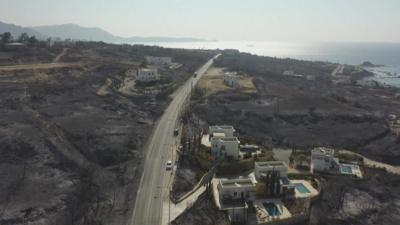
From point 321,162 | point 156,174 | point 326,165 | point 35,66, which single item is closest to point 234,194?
point 156,174

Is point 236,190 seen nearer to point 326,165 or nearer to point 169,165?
point 169,165

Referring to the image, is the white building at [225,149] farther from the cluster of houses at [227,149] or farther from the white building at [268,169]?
the white building at [268,169]

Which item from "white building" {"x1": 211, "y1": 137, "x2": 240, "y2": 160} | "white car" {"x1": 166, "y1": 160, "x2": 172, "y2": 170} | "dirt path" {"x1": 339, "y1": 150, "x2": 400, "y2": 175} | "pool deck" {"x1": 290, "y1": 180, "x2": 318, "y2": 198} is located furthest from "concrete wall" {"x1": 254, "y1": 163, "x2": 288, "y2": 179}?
"dirt path" {"x1": 339, "y1": 150, "x2": 400, "y2": 175}

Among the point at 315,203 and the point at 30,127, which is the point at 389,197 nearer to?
the point at 315,203

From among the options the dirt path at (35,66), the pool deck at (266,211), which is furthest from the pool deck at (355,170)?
the dirt path at (35,66)

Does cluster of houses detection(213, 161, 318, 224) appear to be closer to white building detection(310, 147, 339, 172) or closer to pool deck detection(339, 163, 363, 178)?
white building detection(310, 147, 339, 172)

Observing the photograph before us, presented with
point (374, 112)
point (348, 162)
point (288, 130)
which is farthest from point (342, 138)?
point (374, 112)
